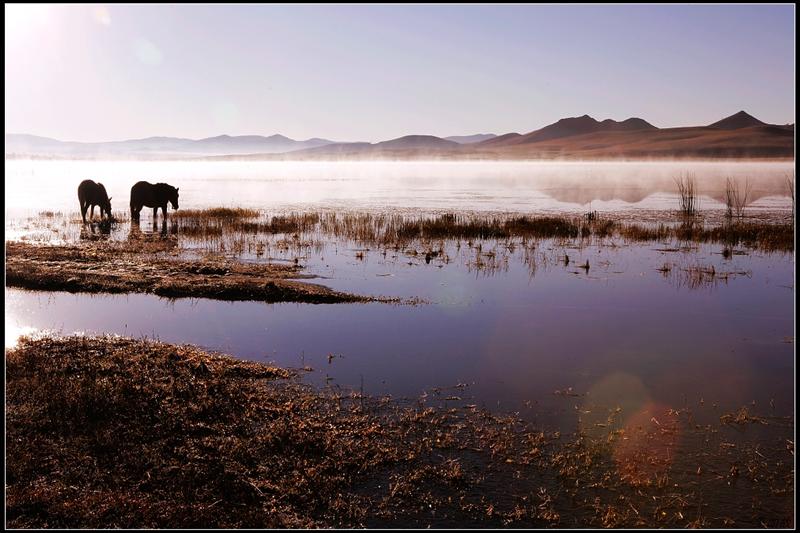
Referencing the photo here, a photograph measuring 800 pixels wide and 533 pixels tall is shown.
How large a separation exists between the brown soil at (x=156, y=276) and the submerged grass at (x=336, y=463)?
6768 millimetres

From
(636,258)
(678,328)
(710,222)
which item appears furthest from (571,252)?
(710,222)

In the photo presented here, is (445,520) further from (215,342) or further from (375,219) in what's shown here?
A: (375,219)

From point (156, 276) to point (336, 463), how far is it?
12.8m

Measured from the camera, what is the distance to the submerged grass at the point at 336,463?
638cm

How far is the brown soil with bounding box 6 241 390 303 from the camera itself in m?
16.5

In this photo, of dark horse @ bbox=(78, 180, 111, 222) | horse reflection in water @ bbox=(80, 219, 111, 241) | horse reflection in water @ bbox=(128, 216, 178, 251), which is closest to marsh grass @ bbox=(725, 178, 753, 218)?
horse reflection in water @ bbox=(128, 216, 178, 251)

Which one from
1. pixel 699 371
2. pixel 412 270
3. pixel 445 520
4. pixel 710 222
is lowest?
pixel 445 520

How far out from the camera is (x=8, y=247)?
23031 millimetres

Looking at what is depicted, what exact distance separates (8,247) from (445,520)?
22451 mm

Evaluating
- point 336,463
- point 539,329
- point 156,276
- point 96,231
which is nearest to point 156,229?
point 96,231

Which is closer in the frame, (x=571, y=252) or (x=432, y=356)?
(x=432, y=356)

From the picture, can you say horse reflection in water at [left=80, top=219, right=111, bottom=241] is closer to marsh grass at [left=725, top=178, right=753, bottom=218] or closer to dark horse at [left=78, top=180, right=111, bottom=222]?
dark horse at [left=78, top=180, right=111, bottom=222]

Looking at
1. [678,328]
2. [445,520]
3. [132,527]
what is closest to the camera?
[132,527]

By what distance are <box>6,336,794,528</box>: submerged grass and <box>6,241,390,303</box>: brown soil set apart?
6.77 metres
